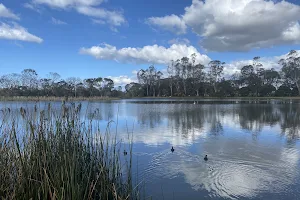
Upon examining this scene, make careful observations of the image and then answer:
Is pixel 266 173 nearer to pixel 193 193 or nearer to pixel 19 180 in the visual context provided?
pixel 193 193

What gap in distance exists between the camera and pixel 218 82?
72.9 m

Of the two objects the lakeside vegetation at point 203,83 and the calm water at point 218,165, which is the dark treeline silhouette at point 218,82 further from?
the calm water at point 218,165

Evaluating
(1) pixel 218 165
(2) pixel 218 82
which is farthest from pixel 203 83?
(1) pixel 218 165

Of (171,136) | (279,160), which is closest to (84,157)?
(279,160)

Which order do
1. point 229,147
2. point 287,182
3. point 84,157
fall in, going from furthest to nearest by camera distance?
point 229,147
point 287,182
point 84,157

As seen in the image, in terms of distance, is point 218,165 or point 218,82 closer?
point 218,165

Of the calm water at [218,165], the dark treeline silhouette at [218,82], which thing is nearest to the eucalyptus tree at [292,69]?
the dark treeline silhouette at [218,82]

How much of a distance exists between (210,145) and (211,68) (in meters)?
68.4

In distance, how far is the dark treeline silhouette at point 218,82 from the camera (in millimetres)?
66000

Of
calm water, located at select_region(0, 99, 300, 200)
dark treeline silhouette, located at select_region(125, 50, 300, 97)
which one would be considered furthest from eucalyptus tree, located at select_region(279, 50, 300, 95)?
calm water, located at select_region(0, 99, 300, 200)

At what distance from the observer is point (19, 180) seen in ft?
9.83

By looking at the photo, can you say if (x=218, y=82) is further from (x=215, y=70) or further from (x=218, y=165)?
(x=218, y=165)

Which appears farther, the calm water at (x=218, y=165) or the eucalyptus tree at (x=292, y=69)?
the eucalyptus tree at (x=292, y=69)

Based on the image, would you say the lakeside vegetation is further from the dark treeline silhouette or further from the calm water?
the calm water
